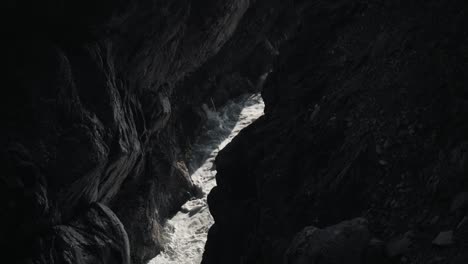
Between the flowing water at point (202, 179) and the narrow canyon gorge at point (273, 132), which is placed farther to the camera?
the flowing water at point (202, 179)

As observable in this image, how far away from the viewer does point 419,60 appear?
14.4m

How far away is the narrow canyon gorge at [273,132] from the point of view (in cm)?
1079

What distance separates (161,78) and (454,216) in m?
19.5

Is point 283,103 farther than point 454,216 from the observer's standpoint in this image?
Yes

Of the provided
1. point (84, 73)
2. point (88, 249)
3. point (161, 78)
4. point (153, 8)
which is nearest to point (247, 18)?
point (161, 78)

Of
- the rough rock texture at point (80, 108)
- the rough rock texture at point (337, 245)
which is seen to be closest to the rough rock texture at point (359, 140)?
the rough rock texture at point (337, 245)

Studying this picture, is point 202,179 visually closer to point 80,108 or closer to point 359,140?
point 80,108

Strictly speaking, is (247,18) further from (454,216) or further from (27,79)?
(454,216)

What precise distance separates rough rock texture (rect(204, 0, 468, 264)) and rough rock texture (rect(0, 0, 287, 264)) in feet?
15.2

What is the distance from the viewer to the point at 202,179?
38.9m

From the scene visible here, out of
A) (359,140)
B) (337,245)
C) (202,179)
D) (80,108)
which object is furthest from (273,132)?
(202,179)

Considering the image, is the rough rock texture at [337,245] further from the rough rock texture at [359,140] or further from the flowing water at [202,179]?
the flowing water at [202,179]

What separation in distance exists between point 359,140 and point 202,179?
2565 centimetres

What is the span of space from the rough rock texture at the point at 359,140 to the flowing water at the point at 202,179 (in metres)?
9.14
